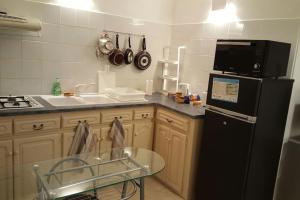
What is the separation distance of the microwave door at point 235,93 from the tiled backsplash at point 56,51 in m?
1.37

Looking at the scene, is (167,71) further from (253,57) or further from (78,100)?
(253,57)

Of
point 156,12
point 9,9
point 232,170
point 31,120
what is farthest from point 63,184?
point 156,12

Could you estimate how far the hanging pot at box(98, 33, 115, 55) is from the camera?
2.92 m

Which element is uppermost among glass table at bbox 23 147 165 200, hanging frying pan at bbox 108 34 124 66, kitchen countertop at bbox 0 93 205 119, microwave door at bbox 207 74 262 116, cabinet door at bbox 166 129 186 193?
hanging frying pan at bbox 108 34 124 66

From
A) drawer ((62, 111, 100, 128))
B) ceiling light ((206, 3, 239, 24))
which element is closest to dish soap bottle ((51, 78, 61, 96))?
drawer ((62, 111, 100, 128))

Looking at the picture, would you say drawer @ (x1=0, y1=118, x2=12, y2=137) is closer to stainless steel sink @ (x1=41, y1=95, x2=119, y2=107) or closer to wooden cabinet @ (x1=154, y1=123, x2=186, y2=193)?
stainless steel sink @ (x1=41, y1=95, x2=119, y2=107)

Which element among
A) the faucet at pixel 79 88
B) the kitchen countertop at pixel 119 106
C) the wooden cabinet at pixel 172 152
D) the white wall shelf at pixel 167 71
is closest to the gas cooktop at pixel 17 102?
the kitchen countertop at pixel 119 106

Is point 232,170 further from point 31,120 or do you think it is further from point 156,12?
point 156,12

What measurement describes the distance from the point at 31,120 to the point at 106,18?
1453mm

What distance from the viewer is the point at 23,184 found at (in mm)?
1551

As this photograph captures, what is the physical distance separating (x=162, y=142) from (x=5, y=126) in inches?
60.5

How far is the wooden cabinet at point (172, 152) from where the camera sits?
2.61 meters

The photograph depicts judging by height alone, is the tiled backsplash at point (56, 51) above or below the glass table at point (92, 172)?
above

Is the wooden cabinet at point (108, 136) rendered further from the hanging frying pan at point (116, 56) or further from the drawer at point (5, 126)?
the hanging frying pan at point (116, 56)
